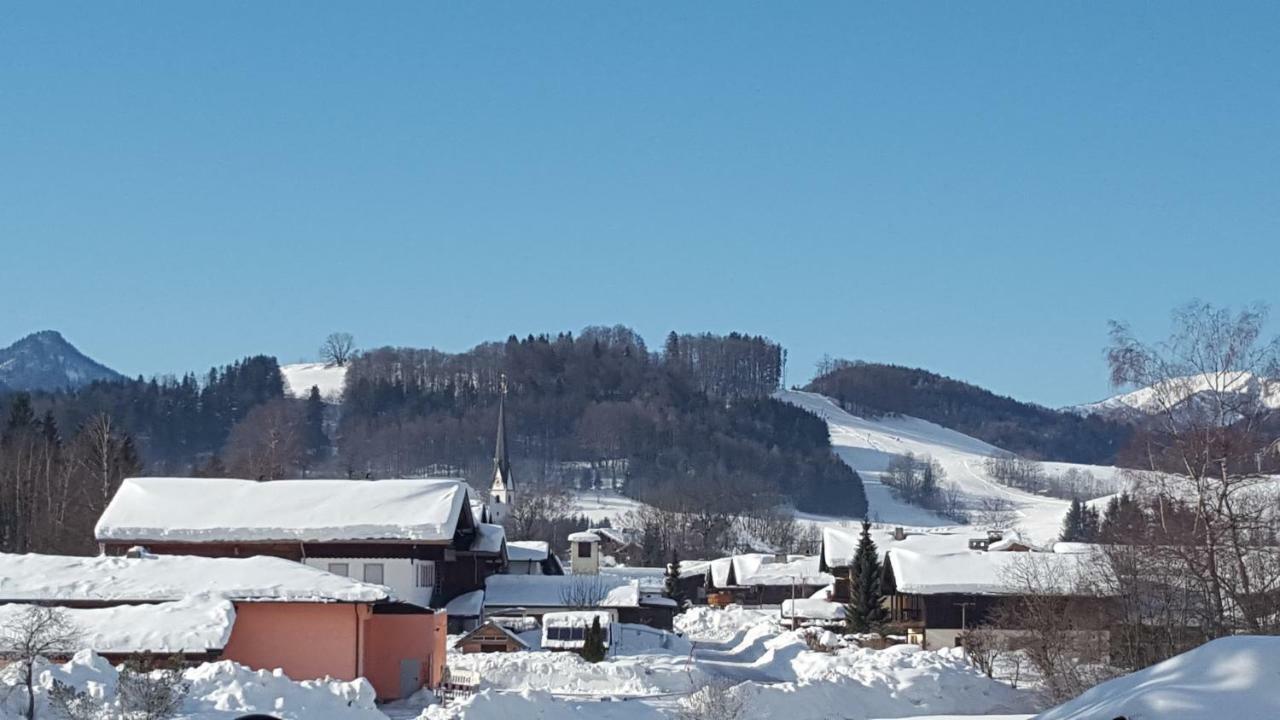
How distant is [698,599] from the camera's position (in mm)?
105688

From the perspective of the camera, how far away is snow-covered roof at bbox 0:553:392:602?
29.9 m

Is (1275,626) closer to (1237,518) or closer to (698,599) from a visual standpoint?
(1237,518)

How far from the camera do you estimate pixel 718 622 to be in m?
74.1

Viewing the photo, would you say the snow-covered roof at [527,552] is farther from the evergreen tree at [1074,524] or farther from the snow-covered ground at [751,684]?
the evergreen tree at [1074,524]

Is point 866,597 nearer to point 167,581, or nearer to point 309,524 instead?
point 309,524

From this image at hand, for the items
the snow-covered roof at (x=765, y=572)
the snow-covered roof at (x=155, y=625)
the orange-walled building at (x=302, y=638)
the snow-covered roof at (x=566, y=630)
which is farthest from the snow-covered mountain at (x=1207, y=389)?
the snow-covered roof at (x=765, y=572)

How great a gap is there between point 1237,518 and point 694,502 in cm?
13205

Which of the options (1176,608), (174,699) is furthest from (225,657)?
(1176,608)

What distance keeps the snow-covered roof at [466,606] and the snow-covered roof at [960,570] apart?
16.4 metres

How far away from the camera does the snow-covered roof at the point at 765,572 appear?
91.8 m

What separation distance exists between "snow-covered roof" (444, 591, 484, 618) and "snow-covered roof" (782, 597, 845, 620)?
66.7ft

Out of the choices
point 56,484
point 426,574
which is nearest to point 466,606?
point 426,574

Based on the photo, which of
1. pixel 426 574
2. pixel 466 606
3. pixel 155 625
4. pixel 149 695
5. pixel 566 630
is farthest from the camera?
pixel 466 606

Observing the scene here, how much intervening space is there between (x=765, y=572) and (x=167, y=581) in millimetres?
66267
